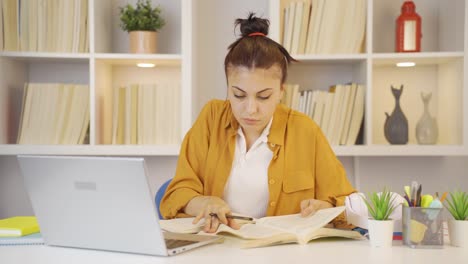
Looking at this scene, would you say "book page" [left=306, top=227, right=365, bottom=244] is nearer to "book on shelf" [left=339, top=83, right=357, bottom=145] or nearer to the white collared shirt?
the white collared shirt

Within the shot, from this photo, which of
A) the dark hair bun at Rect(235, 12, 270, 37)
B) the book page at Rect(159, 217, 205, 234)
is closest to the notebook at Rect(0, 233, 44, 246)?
the book page at Rect(159, 217, 205, 234)

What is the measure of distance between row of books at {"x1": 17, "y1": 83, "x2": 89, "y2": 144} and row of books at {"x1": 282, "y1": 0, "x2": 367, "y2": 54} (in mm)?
1013

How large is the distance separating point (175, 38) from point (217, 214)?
1.72 m

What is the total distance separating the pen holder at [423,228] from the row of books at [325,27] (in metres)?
1.58

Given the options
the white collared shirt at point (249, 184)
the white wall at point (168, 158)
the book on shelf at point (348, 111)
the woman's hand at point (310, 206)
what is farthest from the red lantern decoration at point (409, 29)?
the woman's hand at point (310, 206)

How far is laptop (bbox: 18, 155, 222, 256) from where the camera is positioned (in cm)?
135

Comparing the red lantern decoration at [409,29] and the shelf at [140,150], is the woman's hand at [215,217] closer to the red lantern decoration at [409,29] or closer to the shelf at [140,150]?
the shelf at [140,150]

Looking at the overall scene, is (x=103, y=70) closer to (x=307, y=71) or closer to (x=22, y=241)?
(x=307, y=71)

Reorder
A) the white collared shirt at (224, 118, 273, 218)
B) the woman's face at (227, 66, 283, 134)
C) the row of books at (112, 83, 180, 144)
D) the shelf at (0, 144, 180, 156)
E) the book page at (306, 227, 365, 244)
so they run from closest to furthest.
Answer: the book page at (306, 227, 365, 244), the woman's face at (227, 66, 283, 134), the white collared shirt at (224, 118, 273, 218), the shelf at (0, 144, 180, 156), the row of books at (112, 83, 180, 144)

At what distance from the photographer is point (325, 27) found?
301 cm

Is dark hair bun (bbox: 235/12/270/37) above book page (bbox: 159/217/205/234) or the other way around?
above

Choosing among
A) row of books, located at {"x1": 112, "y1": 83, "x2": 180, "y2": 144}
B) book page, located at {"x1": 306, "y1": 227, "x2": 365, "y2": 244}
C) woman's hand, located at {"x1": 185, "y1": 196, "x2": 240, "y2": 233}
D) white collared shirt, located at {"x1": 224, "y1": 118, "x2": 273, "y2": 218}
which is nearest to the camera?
book page, located at {"x1": 306, "y1": 227, "x2": 365, "y2": 244}

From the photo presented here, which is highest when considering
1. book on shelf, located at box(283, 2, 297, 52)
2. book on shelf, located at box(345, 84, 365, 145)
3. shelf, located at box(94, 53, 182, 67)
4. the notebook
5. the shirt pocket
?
book on shelf, located at box(283, 2, 297, 52)

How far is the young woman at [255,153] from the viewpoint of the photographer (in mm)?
2039
